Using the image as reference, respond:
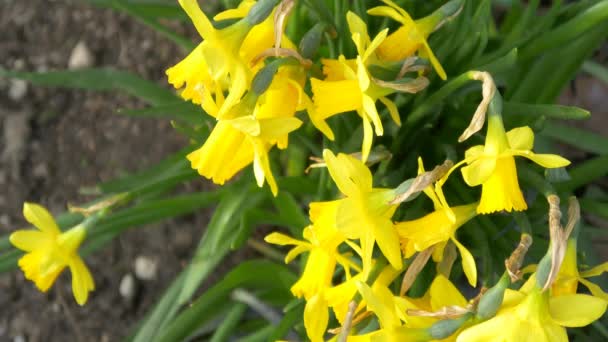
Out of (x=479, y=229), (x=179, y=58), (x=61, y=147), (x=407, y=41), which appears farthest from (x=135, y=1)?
(x=479, y=229)

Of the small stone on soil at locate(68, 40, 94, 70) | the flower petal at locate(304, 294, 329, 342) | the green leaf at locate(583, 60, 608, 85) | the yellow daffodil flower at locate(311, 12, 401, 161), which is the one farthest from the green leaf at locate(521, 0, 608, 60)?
the small stone on soil at locate(68, 40, 94, 70)

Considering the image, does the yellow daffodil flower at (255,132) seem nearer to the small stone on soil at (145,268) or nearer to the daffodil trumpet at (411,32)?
the daffodil trumpet at (411,32)

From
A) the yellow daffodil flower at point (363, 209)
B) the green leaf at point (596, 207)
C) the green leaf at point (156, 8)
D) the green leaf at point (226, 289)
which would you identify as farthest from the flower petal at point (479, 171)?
the green leaf at point (156, 8)

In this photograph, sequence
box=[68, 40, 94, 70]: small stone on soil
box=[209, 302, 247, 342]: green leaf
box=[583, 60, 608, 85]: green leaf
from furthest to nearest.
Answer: box=[68, 40, 94, 70]: small stone on soil
box=[583, 60, 608, 85]: green leaf
box=[209, 302, 247, 342]: green leaf

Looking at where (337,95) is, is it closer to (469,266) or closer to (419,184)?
(419,184)

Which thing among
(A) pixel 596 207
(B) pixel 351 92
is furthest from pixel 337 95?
(A) pixel 596 207

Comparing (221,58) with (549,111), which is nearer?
(221,58)

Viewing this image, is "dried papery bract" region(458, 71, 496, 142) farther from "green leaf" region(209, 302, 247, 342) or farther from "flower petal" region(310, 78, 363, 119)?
"green leaf" region(209, 302, 247, 342)
